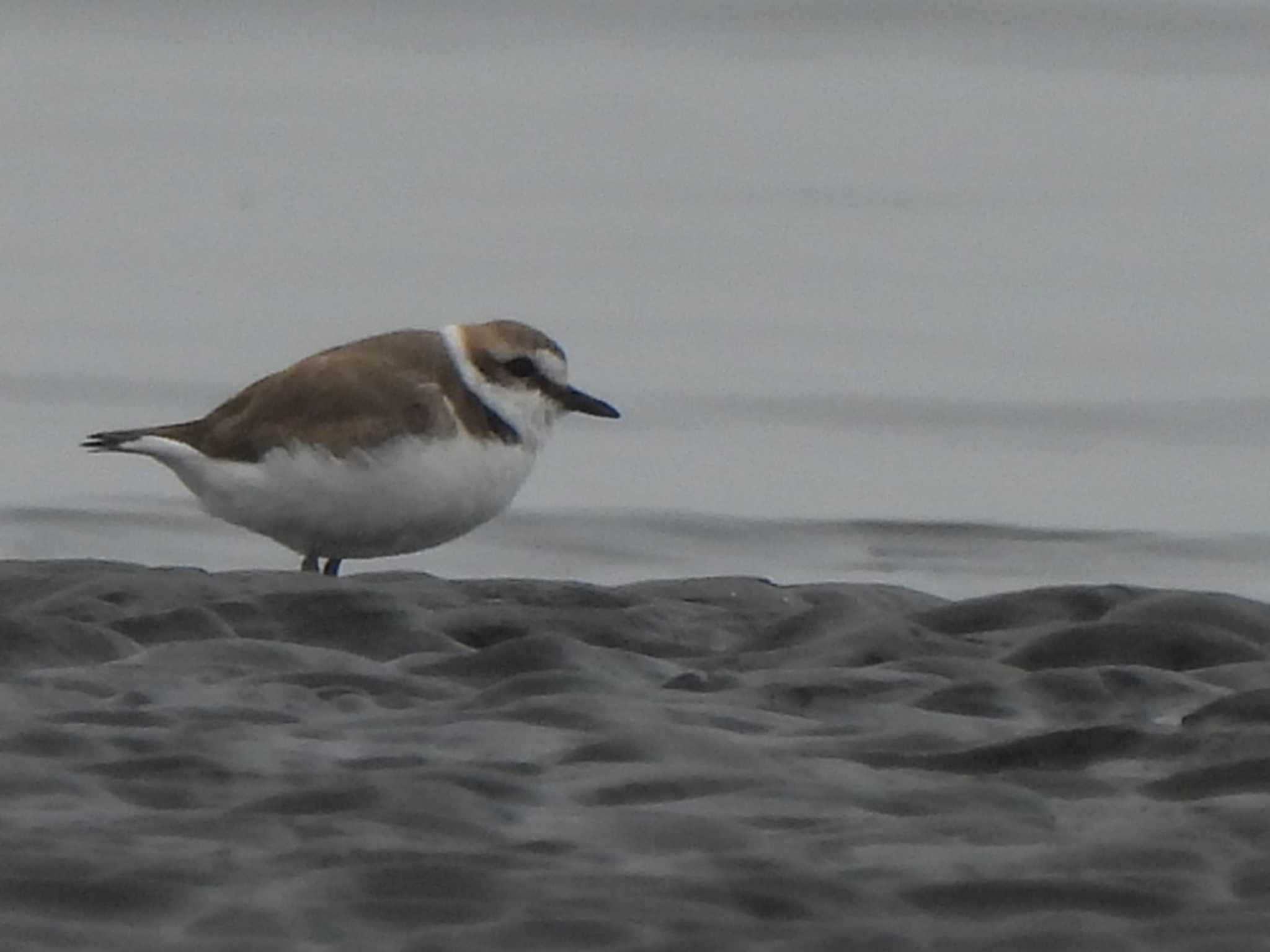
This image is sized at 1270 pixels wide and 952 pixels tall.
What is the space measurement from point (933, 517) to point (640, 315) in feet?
14.2

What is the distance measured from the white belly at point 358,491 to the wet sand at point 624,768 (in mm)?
1397

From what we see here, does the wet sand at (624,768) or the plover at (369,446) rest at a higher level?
the plover at (369,446)

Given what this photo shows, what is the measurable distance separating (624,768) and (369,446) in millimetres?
3839

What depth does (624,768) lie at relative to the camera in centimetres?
696

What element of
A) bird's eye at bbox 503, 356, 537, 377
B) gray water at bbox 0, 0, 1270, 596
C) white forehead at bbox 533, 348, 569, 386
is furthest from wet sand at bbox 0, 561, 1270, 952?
gray water at bbox 0, 0, 1270, 596

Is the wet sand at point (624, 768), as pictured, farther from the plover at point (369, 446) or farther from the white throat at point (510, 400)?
the white throat at point (510, 400)

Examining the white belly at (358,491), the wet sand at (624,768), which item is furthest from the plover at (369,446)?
the wet sand at (624,768)

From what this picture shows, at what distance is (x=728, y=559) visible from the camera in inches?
549

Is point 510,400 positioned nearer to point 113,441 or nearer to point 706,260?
point 113,441

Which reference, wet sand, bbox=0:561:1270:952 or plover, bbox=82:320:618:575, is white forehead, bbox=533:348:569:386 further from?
wet sand, bbox=0:561:1270:952

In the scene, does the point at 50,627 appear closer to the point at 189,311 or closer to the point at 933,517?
the point at 933,517

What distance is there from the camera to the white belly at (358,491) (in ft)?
34.9

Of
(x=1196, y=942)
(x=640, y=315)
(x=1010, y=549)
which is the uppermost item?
(x=640, y=315)

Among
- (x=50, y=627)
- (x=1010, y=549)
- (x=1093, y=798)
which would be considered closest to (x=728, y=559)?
(x=1010, y=549)
